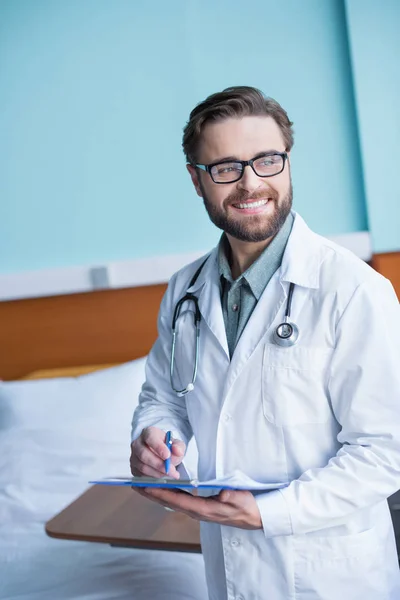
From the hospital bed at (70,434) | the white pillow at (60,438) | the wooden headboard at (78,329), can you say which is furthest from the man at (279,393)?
the wooden headboard at (78,329)

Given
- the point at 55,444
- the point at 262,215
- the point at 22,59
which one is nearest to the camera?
the point at 262,215

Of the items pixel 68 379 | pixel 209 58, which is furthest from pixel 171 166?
pixel 68 379

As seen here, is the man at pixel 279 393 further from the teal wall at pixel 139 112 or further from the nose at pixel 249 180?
the teal wall at pixel 139 112

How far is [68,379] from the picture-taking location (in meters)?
2.87

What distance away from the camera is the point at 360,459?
3.96 ft

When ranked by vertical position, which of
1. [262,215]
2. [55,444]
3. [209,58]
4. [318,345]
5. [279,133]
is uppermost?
[209,58]

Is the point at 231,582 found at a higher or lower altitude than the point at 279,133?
lower

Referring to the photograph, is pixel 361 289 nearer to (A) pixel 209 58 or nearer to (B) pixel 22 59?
(A) pixel 209 58

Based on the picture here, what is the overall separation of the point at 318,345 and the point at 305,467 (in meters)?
0.25

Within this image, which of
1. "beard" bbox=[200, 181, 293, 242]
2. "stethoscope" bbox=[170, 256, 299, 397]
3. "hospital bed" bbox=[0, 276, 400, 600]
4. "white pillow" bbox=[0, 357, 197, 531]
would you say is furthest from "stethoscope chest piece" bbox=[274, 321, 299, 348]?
"white pillow" bbox=[0, 357, 197, 531]

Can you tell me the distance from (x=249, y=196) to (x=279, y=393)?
1.44ft

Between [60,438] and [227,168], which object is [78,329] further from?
[227,168]

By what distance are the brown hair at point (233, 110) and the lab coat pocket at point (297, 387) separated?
507 mm

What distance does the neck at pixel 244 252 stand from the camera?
1.51m
